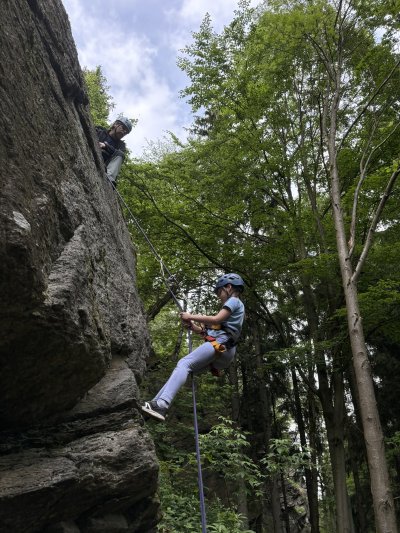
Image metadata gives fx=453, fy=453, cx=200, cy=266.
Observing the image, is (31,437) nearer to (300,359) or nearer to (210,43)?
(300,359)

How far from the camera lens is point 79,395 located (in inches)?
152

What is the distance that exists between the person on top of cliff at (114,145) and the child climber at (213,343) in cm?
279

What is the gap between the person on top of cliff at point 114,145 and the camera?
22.1ft

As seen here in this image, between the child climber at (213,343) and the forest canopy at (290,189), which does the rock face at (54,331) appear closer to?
the child climber at (213,343)

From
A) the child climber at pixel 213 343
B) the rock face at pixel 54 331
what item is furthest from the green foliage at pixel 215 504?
the child climber at pixel 213 343

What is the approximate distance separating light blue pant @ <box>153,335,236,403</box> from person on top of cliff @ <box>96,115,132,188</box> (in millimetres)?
3213

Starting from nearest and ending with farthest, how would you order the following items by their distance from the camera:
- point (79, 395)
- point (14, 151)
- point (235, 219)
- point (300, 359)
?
point (14, 151), point (79, 395), point (300, 359), point (235, 219)

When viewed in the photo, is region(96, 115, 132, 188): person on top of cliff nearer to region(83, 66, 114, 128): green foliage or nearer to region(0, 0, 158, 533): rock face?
region(0, 0, 158, 533): rock face

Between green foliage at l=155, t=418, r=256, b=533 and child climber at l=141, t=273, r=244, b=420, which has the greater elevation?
child climber at l=141, t=273, r=244, b=420

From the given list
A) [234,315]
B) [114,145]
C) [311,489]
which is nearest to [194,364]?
[234,315]

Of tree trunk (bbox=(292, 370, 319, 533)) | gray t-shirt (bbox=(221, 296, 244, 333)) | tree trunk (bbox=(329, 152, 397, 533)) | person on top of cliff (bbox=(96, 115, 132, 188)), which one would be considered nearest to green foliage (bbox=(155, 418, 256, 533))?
tree trunk (bbox=(329, 152, 397, 533))

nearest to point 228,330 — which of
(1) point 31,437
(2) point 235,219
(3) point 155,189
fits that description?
(1) point 31,437

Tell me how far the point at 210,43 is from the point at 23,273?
10.4 metres

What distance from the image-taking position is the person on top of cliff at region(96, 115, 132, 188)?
22.1ft
